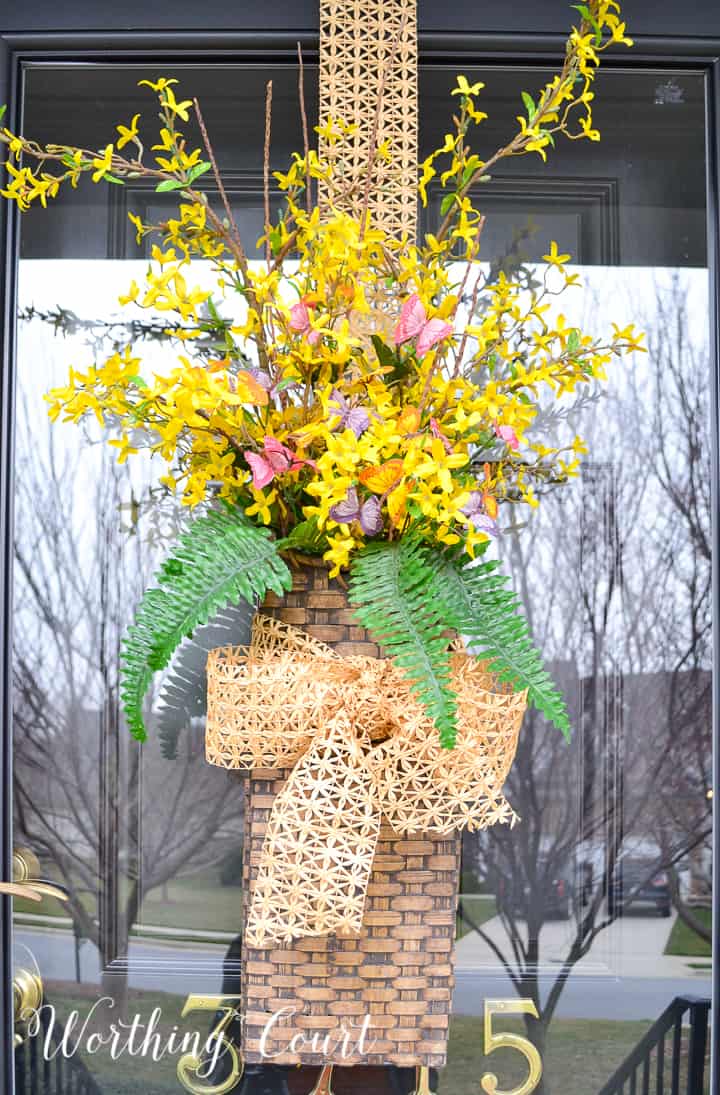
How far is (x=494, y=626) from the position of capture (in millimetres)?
873

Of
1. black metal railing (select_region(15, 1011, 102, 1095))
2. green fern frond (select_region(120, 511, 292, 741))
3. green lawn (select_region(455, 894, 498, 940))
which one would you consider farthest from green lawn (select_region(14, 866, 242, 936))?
green fern frond (select_region(120, 511, 292, 741))

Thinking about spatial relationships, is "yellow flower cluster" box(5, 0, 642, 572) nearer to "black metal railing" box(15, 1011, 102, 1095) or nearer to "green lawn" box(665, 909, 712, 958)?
"green lawn" box(665, 909, 712, 958)

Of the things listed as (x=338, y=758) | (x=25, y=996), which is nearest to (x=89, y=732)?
(x=25, y=996)

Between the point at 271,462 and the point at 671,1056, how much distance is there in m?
0.88

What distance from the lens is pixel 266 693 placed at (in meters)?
0.91

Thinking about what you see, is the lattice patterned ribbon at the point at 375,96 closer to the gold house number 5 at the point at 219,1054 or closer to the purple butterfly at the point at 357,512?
the purple butterfly at the point at 357,512

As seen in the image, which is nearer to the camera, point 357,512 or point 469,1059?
point 357,512

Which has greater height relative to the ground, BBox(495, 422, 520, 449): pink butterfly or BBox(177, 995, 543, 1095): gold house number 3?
BBox(495, 422, 520, 449): pink butterfly

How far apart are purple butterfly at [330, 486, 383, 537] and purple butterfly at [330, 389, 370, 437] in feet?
0.18

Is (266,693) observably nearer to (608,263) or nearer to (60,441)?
(60,441)

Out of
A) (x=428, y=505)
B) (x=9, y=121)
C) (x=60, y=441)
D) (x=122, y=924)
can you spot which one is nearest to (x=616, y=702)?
(x=428, y=505)

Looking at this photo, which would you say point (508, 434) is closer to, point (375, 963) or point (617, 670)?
point (617, 670)

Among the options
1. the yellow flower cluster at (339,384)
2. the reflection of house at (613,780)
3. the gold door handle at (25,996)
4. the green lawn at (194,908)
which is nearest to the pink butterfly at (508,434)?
the yellow flower cluster at (339,384)

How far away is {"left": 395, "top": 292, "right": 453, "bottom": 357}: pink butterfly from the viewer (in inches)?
34.5
